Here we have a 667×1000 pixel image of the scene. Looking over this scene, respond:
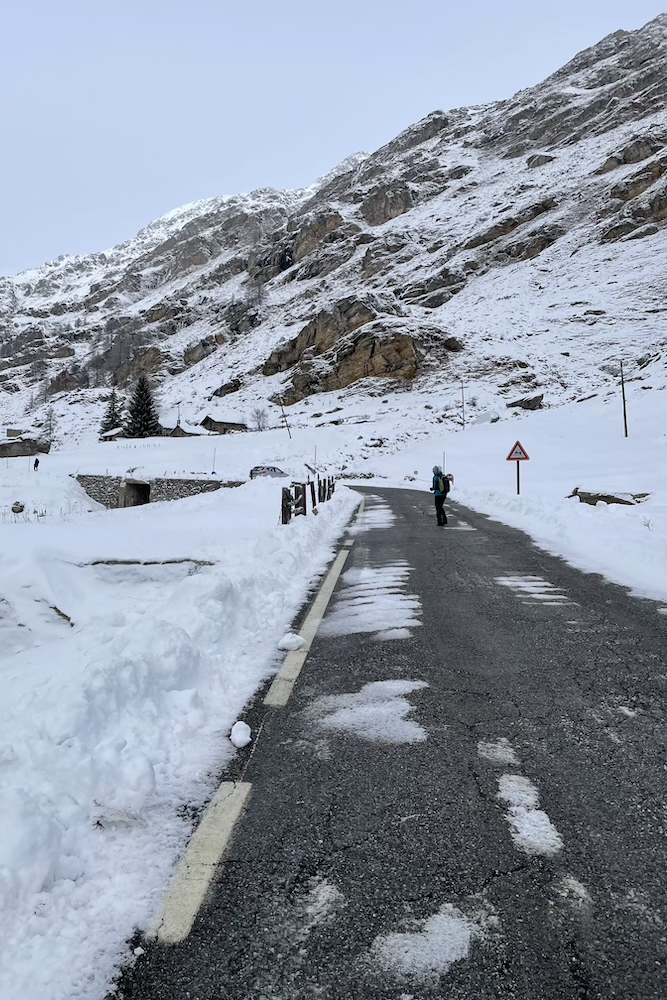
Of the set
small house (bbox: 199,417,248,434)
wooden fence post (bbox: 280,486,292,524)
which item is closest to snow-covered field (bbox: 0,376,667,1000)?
A: wooden fence post (bbox: 280,486,292,524)

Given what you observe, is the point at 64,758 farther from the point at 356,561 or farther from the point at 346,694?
the point at 356,561

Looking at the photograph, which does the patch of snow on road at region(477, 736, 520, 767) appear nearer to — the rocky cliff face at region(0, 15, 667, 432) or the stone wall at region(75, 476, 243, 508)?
the stone wall at region(75, 476, 243, 508)

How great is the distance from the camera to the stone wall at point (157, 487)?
29.2m

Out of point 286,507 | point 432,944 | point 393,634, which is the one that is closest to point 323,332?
point 286,507

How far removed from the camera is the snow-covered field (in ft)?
5.81

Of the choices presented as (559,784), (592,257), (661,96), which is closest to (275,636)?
(559,784)

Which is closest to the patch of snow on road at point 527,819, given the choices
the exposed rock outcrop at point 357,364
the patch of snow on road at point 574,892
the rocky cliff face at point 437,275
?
the patch of snow on road at point 574,892

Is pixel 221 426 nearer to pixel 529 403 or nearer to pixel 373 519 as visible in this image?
pixel 529 403

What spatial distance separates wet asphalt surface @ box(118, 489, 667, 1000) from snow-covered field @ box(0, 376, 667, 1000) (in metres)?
0.28

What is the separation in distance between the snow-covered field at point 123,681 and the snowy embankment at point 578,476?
10 centimetres

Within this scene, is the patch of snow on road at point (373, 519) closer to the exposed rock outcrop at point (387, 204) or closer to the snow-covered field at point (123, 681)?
the snow-covered field at point (123, 681)

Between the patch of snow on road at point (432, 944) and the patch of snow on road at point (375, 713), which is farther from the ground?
the patch of snow on road at point (432, 944)

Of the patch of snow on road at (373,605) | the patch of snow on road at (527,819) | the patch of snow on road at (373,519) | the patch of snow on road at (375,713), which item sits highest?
the patch of snow on road at (527,819)

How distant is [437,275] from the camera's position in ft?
294
